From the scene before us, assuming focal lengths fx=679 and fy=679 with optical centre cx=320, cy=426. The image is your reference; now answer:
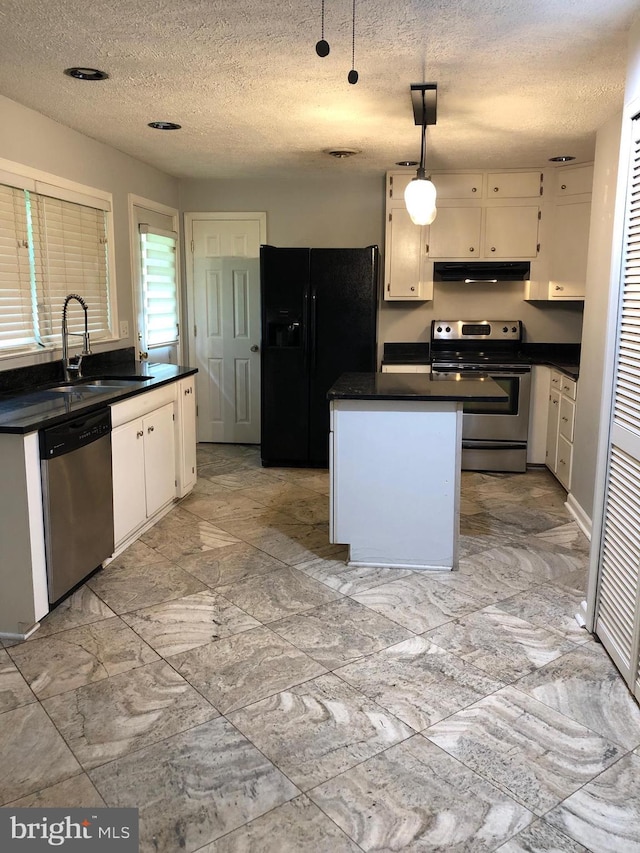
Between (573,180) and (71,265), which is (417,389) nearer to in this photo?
(71,265)

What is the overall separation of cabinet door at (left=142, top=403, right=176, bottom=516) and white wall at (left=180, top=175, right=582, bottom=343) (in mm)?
2350

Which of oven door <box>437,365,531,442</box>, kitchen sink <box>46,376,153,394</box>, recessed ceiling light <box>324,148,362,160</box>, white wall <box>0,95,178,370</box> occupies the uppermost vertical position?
recessed ceiling light <box>324,148,362,160</box>

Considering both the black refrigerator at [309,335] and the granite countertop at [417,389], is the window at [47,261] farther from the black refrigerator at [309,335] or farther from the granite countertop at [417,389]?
the granite countertop at [417,389]

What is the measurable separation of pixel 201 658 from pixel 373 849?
3.49 ft

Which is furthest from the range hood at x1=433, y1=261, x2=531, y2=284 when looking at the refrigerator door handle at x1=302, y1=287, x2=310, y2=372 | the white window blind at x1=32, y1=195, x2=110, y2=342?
the white window blind at x1=32, y1=195, x2=110, y2=342

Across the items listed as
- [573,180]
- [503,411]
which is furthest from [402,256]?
[503,411]

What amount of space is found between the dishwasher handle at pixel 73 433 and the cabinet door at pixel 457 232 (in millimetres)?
3159

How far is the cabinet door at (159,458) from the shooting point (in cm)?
380

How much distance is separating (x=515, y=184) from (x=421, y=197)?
2.27 meters

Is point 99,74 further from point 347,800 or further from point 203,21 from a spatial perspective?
point 347,800

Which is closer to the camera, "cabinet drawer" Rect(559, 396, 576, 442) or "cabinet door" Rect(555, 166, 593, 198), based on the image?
"cabinet drawer" Rect(559, 396, 576, 442)

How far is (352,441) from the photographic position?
332 cm

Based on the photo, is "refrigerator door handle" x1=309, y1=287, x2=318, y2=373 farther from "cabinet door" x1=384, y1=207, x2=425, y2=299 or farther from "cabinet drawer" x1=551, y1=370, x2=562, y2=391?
"cabinet drawer" x1=551, y1=370, x2=562, y2=391

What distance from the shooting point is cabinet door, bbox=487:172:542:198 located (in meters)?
5.15
